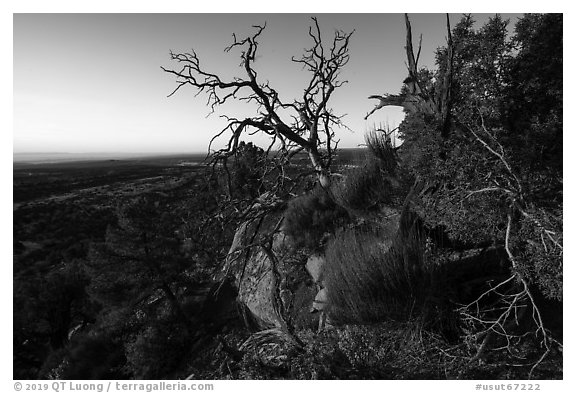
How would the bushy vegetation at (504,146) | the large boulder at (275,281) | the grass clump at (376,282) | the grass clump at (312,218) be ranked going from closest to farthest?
the bushy vegetation at (504,146) → the grass clump at (376,282) → the large boulder at (275,281) → the grass clump at (312,218)

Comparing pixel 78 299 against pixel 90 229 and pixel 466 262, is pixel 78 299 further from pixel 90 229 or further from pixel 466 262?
pixel 466 262

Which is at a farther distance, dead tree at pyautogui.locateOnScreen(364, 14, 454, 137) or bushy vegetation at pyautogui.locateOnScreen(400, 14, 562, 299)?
dead tree at pyautogui.locateOnScreen(364, 14, 454, 137)

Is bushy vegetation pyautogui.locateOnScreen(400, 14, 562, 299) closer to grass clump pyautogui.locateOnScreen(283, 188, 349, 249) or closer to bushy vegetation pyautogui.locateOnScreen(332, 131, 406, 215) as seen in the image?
bushy vegetation pyautogui.locateOnScreen(332, 131, 406, 215)

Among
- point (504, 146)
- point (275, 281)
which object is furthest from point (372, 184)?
point (275, 281)

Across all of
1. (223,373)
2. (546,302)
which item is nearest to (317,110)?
(546,302)

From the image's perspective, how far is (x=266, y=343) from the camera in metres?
5.10

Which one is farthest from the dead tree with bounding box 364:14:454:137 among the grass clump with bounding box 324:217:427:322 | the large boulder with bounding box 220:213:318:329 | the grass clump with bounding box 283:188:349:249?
the large boulder with bounding box 220:213:318:329

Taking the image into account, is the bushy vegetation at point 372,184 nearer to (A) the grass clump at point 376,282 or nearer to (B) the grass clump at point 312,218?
(B) the grass clump at point 312,218

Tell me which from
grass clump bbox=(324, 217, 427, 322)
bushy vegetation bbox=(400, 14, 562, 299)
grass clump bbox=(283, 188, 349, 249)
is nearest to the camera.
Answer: bushy vegetation bbox=(400, 14, 562, 299)

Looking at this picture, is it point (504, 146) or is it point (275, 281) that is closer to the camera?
point (504, 146)

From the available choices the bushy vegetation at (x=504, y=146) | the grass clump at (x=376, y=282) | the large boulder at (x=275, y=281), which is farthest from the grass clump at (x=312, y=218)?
the bushy vegetation at (x=504, y=146)

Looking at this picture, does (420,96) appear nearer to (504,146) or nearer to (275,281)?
(504,146)

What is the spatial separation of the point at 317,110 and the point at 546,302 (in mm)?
6339

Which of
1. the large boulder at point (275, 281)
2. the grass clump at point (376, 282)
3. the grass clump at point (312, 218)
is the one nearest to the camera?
the grass clump at point (376, 282)
